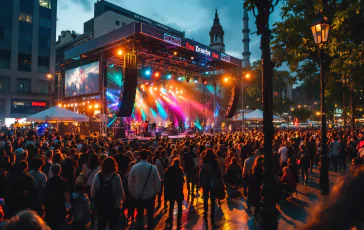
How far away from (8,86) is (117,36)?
27.9 meters

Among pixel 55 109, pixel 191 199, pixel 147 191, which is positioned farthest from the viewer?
pixel 55 109

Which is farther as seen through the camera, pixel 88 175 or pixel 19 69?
pixel 19 69

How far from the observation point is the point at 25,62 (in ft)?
136

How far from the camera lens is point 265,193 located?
174 inches

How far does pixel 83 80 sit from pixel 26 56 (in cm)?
2074

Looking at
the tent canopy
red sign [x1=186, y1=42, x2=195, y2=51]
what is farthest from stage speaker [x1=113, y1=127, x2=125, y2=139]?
red sign [x1=186, y1=42, x2=195, y2=51]

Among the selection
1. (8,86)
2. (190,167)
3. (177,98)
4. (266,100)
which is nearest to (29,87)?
(8,86)

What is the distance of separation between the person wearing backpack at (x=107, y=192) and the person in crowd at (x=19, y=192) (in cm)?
114

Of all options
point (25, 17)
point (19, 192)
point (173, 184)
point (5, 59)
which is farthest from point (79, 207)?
point (25, 17)

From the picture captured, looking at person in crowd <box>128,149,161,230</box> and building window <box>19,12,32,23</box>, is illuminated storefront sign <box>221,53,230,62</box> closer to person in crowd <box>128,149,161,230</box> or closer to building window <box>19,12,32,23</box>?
person in crowd <box>128,149,161,230</box>

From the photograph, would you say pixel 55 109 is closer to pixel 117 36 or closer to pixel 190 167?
pixel 117 36

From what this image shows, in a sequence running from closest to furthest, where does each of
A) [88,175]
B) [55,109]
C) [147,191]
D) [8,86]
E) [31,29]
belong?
1. [147,191]
2. [88,175]
3. [55,109]
4. [8,86]
5. [31,29]

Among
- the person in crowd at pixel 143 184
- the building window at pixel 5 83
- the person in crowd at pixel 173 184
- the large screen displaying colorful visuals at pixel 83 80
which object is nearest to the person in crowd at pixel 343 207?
the person in crowd at pixel 143 184

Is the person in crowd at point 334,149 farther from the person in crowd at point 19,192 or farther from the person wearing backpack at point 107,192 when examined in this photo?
the person in crowd at point 19,192
